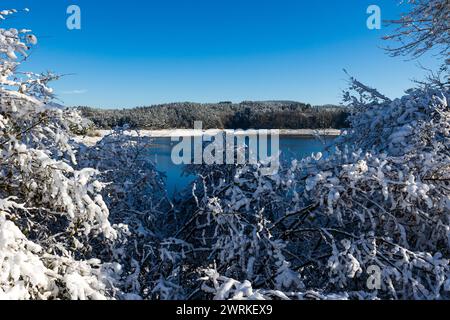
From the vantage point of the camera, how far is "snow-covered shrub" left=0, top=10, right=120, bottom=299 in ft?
7.96

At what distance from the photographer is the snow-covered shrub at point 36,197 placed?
243cm

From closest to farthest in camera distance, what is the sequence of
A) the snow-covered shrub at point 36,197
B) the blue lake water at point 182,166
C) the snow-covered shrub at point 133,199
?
the snow-covered shrub at point 36,197, the snow-covered shrub at point 133,199, the blue lake water at point 182,166

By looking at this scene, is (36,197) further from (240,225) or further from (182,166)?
(182,166)

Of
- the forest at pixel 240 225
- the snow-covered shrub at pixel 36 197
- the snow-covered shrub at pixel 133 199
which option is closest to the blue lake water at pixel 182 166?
the snow-covered shrub at pixel 133 199

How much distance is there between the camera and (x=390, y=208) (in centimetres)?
377

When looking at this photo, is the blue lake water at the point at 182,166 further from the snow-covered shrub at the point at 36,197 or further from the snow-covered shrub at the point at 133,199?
the snow-covered shrub at the point at 36,197

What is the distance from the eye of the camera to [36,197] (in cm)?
310

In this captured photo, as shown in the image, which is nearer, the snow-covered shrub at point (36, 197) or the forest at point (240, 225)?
the snow-covered shrub at point (36, 197)

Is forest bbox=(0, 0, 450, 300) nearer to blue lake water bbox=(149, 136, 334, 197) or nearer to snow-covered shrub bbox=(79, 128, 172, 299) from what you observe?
snow-covered shrub bbox=(79, 128, 172, 299)

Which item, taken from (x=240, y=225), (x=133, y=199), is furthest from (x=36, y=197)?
(x=133, y=199)

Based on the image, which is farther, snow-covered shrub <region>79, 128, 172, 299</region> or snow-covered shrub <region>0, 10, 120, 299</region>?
snow-covered shrub <region>79, 128, 172, 299</region>

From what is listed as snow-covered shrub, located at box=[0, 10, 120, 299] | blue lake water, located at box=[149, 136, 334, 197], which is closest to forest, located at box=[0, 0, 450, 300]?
snow-covered shrub, located at box=[0, 10, 120, 299]
